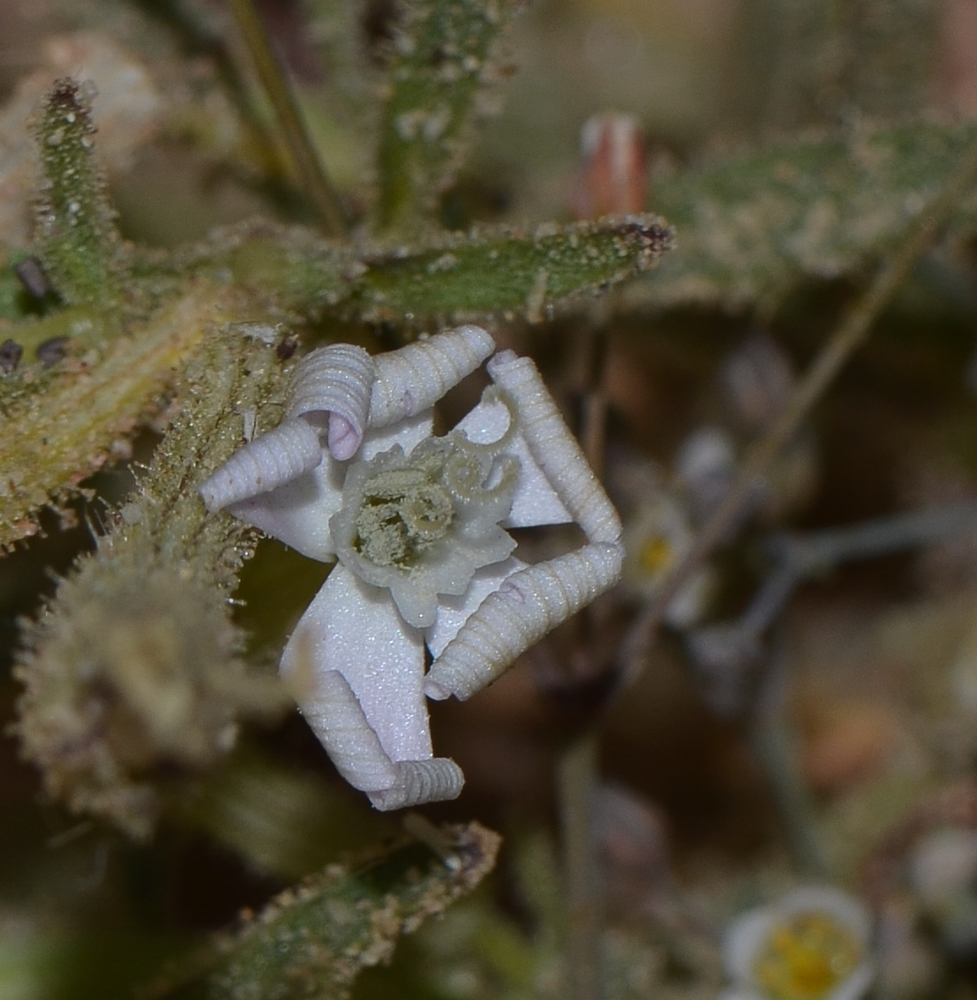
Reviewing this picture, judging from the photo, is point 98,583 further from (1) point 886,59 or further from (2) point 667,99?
(2) point 667,99

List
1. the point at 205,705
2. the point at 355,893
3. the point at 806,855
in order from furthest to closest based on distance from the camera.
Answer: the point at 806,855
the point at 355,893
the point at 205,705

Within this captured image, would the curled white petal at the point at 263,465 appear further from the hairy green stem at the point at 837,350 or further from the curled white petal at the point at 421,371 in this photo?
the hairy green stem at the point at 837,350

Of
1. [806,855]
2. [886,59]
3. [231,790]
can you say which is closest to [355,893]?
[231,790]

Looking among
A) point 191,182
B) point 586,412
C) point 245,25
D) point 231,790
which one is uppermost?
point 245,25

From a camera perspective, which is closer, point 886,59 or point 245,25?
point 245,25

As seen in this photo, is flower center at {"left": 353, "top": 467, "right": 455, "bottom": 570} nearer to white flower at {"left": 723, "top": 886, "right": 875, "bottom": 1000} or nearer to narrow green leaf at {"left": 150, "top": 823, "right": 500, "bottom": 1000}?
narrow green leaf at {"left": 150, "top": 823, "right": 500, "bottom": 1000}

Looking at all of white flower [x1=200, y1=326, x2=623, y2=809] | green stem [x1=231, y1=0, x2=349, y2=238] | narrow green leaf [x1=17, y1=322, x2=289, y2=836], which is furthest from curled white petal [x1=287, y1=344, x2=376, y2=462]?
green stem [x1=231, y1=0, x2=349, y2=238]

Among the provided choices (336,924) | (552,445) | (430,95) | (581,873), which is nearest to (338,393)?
(552,445)
